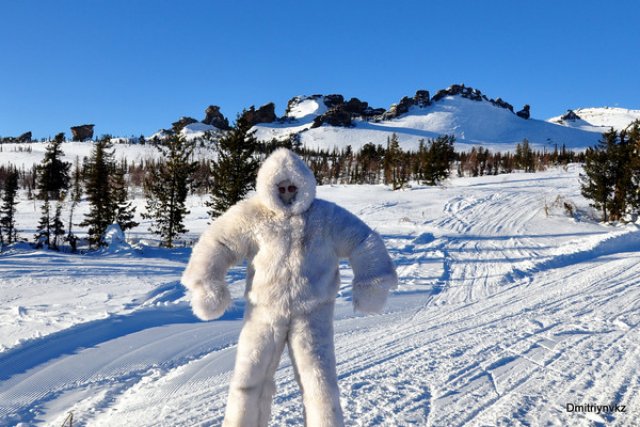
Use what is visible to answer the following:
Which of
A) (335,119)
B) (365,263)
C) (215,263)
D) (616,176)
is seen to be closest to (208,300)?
(215,263)

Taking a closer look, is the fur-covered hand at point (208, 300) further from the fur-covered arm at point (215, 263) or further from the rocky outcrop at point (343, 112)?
the rocky outcrop at point (343, 112)

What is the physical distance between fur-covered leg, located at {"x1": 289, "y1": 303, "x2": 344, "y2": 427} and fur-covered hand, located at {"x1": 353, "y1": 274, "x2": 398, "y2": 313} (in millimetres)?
242

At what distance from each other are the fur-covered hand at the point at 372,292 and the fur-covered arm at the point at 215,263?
76 centimetres

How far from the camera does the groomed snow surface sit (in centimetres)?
341

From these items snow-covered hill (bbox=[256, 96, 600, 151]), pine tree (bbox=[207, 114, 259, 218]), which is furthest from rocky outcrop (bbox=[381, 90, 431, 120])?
pine tree (bbox=[207, 114, 259, 218])

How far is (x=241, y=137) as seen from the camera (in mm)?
20312

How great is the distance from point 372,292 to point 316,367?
21.9 inches

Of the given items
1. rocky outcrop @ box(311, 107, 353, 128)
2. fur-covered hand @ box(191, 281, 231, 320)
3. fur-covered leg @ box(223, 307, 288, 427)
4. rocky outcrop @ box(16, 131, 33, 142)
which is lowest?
fur-covered leg @ box(223, 307, 288, 427)

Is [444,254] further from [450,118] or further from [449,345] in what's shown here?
[450,118]

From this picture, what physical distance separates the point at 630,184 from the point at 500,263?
13891 millimetres

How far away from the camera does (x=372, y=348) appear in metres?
4.86

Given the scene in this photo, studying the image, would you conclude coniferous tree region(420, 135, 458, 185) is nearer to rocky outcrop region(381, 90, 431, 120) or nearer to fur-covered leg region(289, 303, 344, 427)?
fur-covered leg region(289, 303, 344, 427)

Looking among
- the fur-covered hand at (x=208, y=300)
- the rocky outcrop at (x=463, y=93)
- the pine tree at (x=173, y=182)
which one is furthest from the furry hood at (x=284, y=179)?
the rocky outcrop at (x=463, y=93)

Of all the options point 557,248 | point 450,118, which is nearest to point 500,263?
point 557,248
